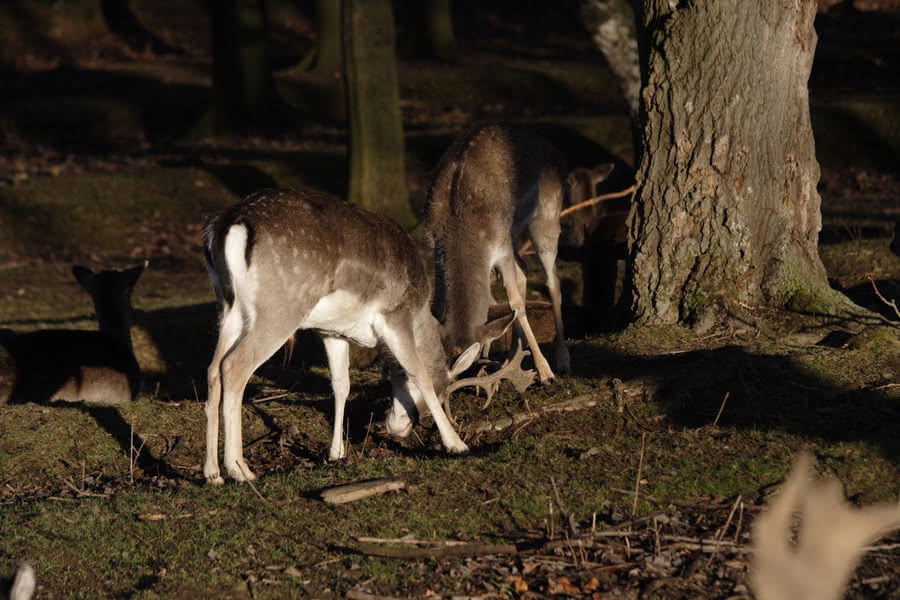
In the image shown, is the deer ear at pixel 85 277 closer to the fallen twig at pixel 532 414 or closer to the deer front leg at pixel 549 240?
the deer front leg at pixel 549 240

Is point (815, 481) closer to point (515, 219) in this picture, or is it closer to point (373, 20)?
point (515, 219)

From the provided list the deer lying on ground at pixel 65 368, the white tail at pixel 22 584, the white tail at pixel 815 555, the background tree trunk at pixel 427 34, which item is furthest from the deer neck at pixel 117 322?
the background tree trunk at pixel 427 34

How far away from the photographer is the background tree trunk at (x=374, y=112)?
15.0 metres

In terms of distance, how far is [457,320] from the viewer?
7.93m

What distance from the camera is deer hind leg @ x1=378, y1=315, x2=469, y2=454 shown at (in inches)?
274

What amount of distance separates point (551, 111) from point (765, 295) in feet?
56.3

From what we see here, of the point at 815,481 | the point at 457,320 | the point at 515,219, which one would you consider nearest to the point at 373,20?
the point at 515,219

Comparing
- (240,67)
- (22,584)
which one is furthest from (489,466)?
→ (240,67)

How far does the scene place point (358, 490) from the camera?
573cm

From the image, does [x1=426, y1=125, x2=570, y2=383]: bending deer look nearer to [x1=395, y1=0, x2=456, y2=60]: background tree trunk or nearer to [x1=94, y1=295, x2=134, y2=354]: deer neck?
[x1=94, y1=295, x2=134, y2=354]: deer neck

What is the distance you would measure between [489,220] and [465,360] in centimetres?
149

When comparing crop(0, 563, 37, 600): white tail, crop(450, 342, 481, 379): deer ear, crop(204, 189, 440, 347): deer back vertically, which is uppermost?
crop(204, 189, 440, 347): deer back

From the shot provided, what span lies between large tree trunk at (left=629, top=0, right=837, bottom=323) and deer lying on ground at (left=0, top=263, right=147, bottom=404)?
12.9 feet

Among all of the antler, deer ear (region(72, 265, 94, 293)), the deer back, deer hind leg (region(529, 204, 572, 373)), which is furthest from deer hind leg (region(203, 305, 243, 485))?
deer ear (region(72, 265, 94, 293))
